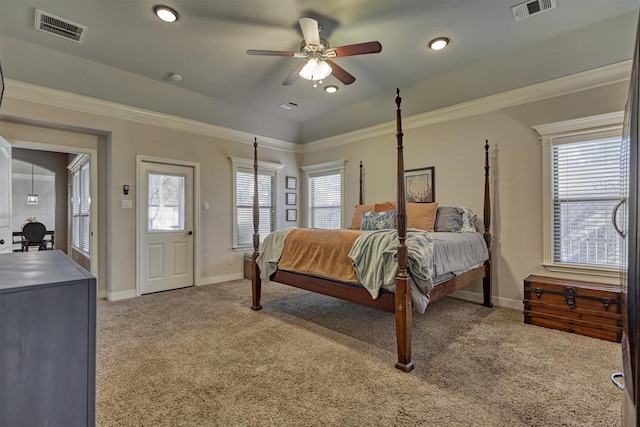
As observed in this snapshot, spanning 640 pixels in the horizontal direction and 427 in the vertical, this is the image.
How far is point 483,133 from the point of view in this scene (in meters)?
3.81

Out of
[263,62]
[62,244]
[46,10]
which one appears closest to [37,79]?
[46,10]

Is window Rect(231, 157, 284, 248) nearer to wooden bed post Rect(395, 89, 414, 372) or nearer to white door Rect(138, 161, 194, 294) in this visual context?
white door Rect(138, 161, 194, 294)

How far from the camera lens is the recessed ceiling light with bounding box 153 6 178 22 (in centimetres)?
263

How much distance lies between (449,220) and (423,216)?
1.03 ft

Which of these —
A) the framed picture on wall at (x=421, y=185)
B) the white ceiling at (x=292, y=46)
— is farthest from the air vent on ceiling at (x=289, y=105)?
the framed picture on wall at (x=421, y=185)

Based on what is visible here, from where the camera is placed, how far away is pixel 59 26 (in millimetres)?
2867

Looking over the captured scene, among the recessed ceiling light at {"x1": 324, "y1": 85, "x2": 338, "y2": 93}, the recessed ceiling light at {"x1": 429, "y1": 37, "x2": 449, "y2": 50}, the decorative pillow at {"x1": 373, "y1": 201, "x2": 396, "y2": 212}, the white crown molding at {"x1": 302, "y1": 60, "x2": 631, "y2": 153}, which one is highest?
the recessed ceiling light at {"x1": 324, "y1": 85, "x2": 338, "y2": 93}

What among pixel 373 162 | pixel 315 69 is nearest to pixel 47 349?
pixel 315 69

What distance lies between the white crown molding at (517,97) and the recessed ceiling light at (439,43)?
0.97m

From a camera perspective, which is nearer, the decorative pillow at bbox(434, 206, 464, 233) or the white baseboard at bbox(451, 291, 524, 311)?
the white baseboard at bbox(451, 291, 524, 311)

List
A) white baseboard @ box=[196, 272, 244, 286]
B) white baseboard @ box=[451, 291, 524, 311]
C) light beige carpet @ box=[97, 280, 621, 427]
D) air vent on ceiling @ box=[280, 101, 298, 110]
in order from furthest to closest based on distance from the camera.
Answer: air vent on ceiling @ box=[280, 101, 298, 110]
white baseboard @ box=[196, 272, 244, 286]
white baseboard @ box=[451, 291, 524, 311]
light beige carpet @ box=[97, 280, 621, 427]

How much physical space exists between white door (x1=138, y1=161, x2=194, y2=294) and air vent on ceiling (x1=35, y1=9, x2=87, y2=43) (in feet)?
5.44

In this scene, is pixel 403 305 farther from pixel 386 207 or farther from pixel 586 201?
pixel 586 201

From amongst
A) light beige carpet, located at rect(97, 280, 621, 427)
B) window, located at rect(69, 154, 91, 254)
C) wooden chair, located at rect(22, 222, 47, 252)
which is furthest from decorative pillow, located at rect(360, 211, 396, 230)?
wooden chair, located at rect(22, 222, 47, 252)
